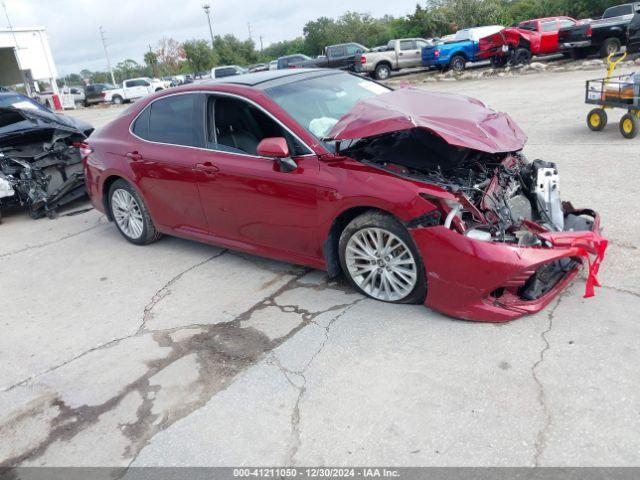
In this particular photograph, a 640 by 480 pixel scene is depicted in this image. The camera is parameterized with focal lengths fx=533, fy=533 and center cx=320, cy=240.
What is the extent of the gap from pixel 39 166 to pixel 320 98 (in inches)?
197

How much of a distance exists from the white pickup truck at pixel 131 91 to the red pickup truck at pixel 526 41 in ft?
74.2

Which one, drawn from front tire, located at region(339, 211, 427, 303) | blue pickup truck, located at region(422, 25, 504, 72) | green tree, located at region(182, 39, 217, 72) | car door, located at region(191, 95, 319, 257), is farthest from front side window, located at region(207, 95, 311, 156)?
green tree, located at region(182, 39, 217, 72)

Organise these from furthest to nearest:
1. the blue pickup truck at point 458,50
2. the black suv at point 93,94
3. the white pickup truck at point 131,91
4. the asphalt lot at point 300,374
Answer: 1. the black suv at point 93,94
2. the white pickup truck at point 131,91
3. the blue pickup truck at point 458,50
4. the asphalt lot at point 300,374

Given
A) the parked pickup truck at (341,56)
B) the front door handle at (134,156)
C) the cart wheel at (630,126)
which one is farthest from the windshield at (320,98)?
the parked pickup truck at (341,56)

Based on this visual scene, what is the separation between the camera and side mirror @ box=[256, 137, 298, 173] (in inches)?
157

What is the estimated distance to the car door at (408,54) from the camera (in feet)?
82.8

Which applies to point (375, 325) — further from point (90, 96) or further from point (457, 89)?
point (90, 96)

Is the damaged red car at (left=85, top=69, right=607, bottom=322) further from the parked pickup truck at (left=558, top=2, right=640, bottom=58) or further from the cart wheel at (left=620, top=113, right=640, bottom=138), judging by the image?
the parked pickup truck at (left=558, top=2, right=640, bottom=58)

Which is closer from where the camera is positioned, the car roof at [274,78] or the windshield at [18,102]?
the car roof at [274,78]

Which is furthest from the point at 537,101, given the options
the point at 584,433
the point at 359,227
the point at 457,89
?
the point at 584,433

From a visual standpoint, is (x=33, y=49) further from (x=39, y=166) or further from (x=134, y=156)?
(x=134, y=156)

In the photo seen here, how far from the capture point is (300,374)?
336 cm

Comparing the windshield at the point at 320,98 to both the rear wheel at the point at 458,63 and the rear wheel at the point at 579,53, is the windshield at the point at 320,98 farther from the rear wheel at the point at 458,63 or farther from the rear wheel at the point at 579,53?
the rear wheel at the point at 458,63

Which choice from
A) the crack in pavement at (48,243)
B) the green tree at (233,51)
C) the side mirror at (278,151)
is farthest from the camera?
the green tree at (233,51)
